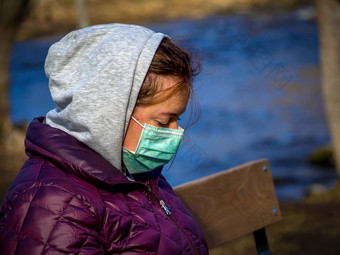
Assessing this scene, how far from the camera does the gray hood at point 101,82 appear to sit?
1874 millimetres

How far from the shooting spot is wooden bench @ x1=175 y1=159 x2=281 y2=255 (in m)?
2.68

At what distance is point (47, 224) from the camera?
5.57 feet

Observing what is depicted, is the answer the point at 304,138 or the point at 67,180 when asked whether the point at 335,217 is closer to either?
the point at 67,180

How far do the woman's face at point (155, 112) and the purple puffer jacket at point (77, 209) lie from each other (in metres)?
0.13

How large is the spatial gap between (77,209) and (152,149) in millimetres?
394

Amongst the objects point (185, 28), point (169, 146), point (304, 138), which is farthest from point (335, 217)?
point (185, 28)

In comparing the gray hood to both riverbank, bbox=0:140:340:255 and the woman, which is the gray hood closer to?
the woman

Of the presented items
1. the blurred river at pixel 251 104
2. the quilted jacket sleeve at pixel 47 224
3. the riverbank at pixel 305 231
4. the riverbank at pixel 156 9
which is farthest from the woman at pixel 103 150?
the riverbank at pixel 156 9

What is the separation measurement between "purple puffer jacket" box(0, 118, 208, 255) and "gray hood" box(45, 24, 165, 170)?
0.06 metres

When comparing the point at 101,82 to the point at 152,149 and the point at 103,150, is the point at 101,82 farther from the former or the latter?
the point at 152,149

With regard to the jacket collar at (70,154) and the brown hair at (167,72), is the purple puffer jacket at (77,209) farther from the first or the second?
the brown hair at (167,72)

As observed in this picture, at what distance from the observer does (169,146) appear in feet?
6.91

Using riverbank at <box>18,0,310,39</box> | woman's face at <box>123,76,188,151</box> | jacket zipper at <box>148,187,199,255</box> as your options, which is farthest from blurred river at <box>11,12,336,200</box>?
riverbank at <box>18,0,310,39</box>

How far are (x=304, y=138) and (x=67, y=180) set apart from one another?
7856 mm
